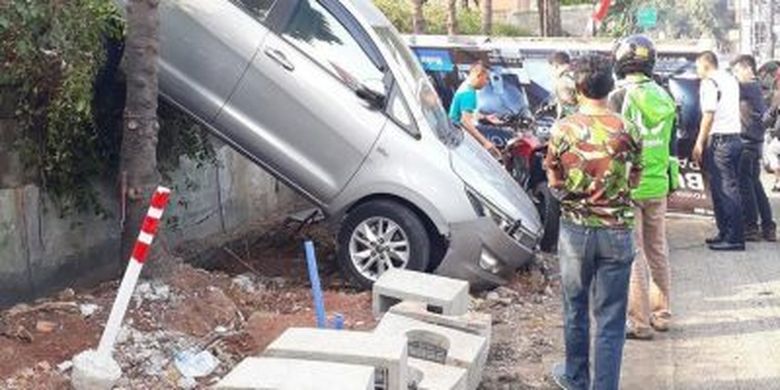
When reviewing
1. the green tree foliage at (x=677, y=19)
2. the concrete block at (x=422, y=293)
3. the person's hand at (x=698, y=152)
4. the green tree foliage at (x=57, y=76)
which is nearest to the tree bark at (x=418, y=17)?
the green tree foliage at (x=677, y=19)

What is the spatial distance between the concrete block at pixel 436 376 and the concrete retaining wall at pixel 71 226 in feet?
9.85

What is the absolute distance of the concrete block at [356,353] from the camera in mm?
4812

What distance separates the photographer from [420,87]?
29.5 ft

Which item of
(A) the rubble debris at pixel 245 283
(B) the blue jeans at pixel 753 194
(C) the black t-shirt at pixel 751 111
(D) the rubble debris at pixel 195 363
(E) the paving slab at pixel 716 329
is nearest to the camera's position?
(D) the rubble debris at pixel 195 363

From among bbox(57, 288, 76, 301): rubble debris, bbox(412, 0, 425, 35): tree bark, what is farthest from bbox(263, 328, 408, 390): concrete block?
bbox(412, 0, 425, 35): tree bark

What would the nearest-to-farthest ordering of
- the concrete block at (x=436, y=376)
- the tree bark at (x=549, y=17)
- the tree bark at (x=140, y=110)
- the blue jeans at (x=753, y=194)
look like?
1. the concrete block at (x=436, y=376)
2. the tree bark at (x=140, y=110)
3. the blue jeans at (x=753, y=194)
4. the tree bark at (x=549, y=17)

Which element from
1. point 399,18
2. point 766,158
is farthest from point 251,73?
point 399,18

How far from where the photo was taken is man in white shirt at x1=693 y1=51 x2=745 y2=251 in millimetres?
9938

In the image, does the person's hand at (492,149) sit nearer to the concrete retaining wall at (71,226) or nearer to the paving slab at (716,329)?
the paving slab at (716,329)

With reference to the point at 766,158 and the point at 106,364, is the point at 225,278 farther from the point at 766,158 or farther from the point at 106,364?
the point at 766,158

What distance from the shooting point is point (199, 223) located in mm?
10125

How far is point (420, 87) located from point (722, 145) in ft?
10.2

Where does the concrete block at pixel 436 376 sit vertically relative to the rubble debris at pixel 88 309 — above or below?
below

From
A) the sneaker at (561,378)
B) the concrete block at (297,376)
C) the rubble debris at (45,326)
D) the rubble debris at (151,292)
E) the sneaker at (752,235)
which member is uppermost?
the concrete block at (297,376)
